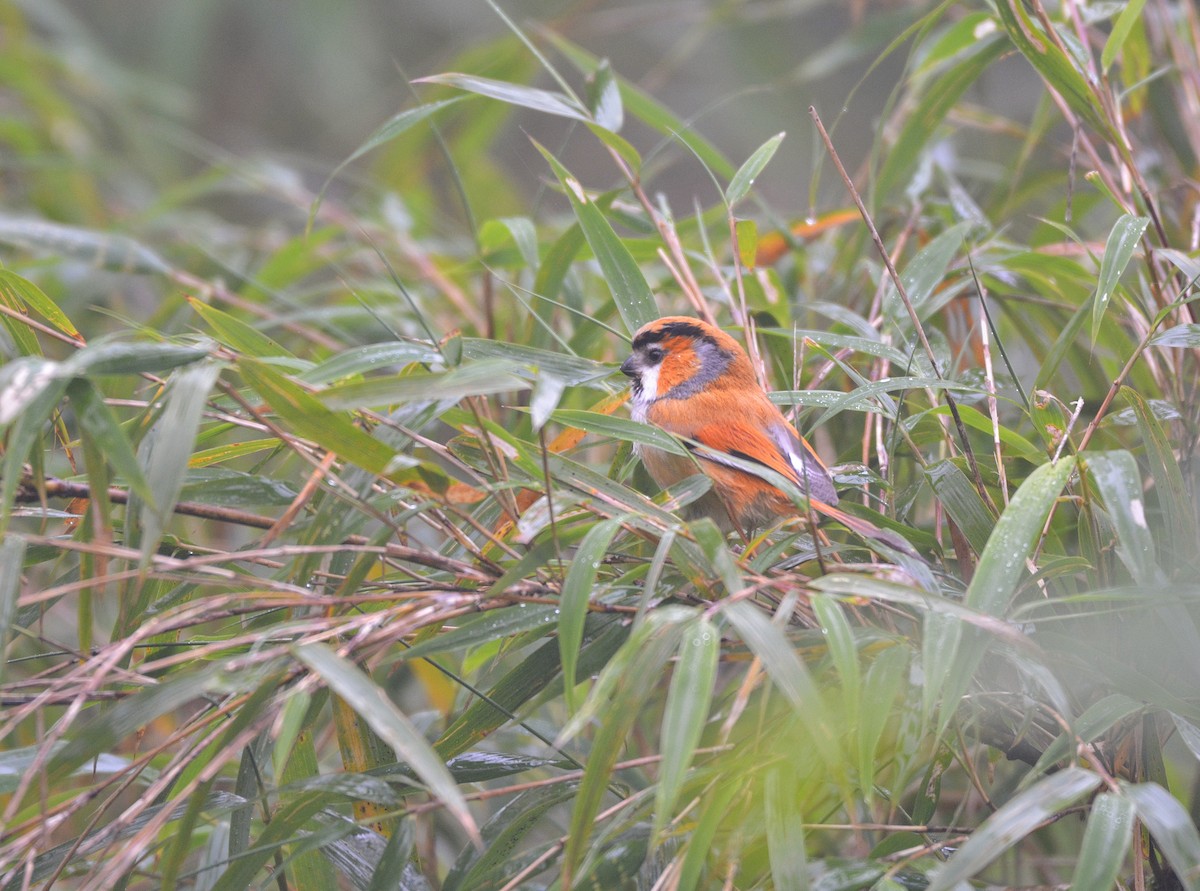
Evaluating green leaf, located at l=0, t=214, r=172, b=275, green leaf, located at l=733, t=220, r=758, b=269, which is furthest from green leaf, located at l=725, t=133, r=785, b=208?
green leaf, located at l=0, t=214, r=172, b=275

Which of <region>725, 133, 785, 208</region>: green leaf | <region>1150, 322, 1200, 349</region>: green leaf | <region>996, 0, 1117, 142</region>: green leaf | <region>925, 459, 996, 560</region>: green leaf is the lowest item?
<region>925, 459, 996, 560</region>: green leaf

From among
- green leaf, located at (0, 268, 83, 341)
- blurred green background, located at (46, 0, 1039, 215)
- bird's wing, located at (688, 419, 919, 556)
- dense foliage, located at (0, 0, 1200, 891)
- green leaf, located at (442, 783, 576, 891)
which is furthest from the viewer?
blurred green background, located at (46, 0, 1039, 215)

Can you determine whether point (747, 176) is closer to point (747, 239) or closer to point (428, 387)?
point (747, 239)

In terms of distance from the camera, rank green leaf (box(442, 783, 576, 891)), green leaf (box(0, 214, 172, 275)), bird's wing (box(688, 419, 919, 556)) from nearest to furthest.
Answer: green leaf (box(442, 783, 576, 891)) < bird's wing (box(688, 419, 919, 556)) < green leaf (box(0, 214, 172, 275))

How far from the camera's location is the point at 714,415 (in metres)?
2.36

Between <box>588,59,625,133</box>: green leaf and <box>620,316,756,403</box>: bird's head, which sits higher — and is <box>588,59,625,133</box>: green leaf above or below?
above

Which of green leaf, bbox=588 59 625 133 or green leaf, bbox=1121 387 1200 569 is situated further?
green leaf, bbox=588 59 625 133

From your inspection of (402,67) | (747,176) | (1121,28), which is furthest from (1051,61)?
(402,67)

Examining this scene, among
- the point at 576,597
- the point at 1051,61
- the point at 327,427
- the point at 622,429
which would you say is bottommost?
the point at 576,597

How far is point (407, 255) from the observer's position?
11.6 ft

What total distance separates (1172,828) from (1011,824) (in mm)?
175

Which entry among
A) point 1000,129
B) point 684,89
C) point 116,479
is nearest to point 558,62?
point 684,89

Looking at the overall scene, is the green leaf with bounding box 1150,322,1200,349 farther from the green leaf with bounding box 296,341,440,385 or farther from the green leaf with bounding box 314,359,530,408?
the green leaf with bounding box 296,341,440,385

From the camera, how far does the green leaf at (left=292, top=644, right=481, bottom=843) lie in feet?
3.74
